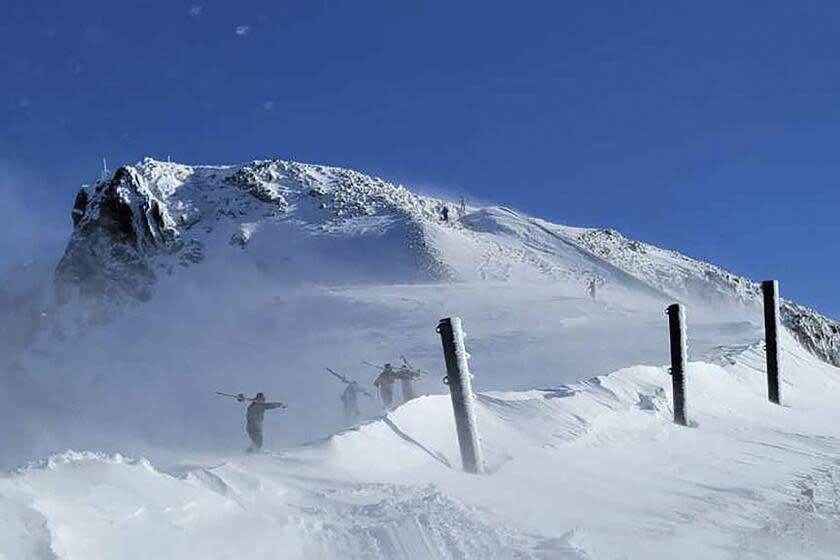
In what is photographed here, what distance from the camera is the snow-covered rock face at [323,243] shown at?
65.2m

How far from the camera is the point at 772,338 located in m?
19.5

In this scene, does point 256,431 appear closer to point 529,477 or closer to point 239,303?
point 529,477

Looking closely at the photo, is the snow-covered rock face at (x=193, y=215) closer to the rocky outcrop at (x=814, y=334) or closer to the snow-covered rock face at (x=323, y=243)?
the snow-covered rock face at (x=323, y=243)

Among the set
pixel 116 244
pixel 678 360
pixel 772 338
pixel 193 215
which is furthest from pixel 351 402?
pixel 193 215

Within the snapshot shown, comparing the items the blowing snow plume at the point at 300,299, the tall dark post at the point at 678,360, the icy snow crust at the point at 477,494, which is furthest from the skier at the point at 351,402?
the tall dark post at the point at 678,360

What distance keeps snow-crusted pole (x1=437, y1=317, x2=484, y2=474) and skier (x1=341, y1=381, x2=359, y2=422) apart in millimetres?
11584

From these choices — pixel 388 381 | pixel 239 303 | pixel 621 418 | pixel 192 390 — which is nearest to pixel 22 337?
pixel 239 303

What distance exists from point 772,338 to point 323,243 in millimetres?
52991

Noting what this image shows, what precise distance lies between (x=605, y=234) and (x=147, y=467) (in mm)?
84590

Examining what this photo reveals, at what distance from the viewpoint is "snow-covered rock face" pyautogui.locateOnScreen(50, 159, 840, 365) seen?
65.2 metres

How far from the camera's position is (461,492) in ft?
30.3

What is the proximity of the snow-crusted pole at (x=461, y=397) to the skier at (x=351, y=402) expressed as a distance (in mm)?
11584

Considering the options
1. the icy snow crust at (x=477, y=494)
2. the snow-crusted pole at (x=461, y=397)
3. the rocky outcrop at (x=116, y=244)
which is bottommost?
the icy snow crust at (x=477, y=494)

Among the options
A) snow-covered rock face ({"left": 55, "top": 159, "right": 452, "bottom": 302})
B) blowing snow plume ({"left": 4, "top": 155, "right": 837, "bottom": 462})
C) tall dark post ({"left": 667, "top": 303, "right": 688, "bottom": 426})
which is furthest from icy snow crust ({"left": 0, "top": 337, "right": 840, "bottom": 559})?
snow-covered rock face ({"left": 55, "top": 159, "right": 452, "bottom": 302})
